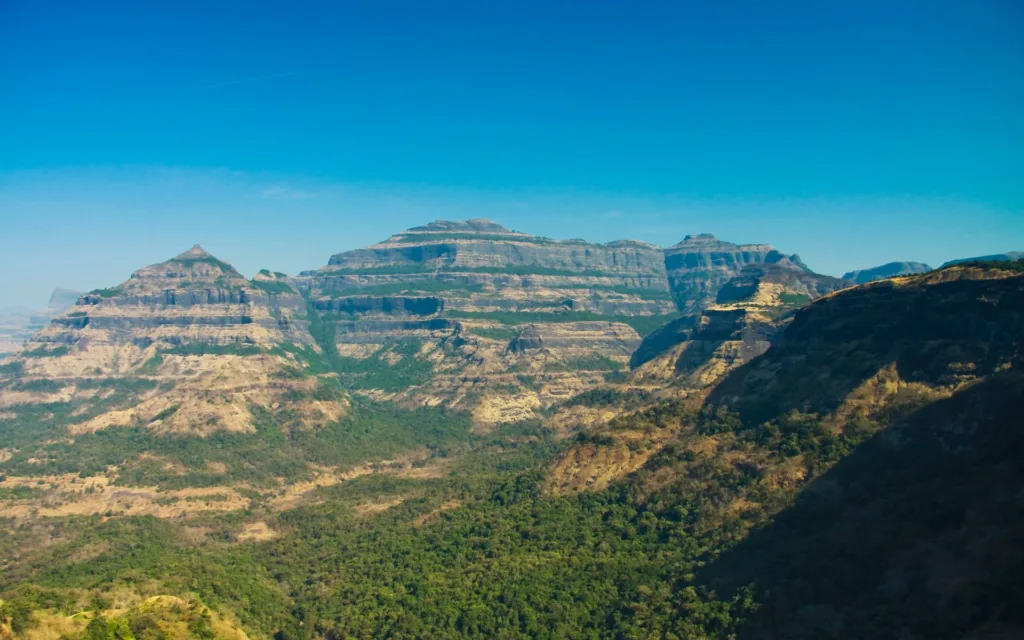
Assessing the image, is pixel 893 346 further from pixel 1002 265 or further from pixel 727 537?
pixel 727 537

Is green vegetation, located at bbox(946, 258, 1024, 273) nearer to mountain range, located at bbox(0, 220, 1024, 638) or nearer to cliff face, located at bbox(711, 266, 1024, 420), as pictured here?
mountain range, located at bbox(0, 220, 1024, 638)

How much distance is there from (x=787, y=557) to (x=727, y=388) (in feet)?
243

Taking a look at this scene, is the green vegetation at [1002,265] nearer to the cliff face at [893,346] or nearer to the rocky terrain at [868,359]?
the rocky terrain at [868,359]

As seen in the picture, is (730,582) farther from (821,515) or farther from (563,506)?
(563,506)

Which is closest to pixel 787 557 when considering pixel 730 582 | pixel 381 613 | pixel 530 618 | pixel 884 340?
pixel 730 582

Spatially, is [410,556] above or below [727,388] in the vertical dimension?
below

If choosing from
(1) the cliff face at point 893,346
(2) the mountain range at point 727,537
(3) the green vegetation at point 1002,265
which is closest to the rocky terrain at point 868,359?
(1) the cliff face at point 893,346

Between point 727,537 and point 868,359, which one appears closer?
point 727,537

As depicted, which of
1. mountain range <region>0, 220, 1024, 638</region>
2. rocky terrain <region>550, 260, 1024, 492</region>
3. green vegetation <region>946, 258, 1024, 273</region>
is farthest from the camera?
green vegetation <region>946, 258, 1024, 273</region>

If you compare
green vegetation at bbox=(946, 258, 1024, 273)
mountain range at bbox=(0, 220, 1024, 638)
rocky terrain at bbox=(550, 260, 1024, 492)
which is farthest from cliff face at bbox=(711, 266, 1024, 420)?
green vegetation at bbox=(946, 258, 1024, 273)

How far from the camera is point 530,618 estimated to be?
414ft

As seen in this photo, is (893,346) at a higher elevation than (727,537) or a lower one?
higher

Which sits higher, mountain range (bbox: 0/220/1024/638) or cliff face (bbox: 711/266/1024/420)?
cliff face (bbox: 711/266/1024/420)

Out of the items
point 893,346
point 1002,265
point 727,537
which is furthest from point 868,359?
point 727,537
